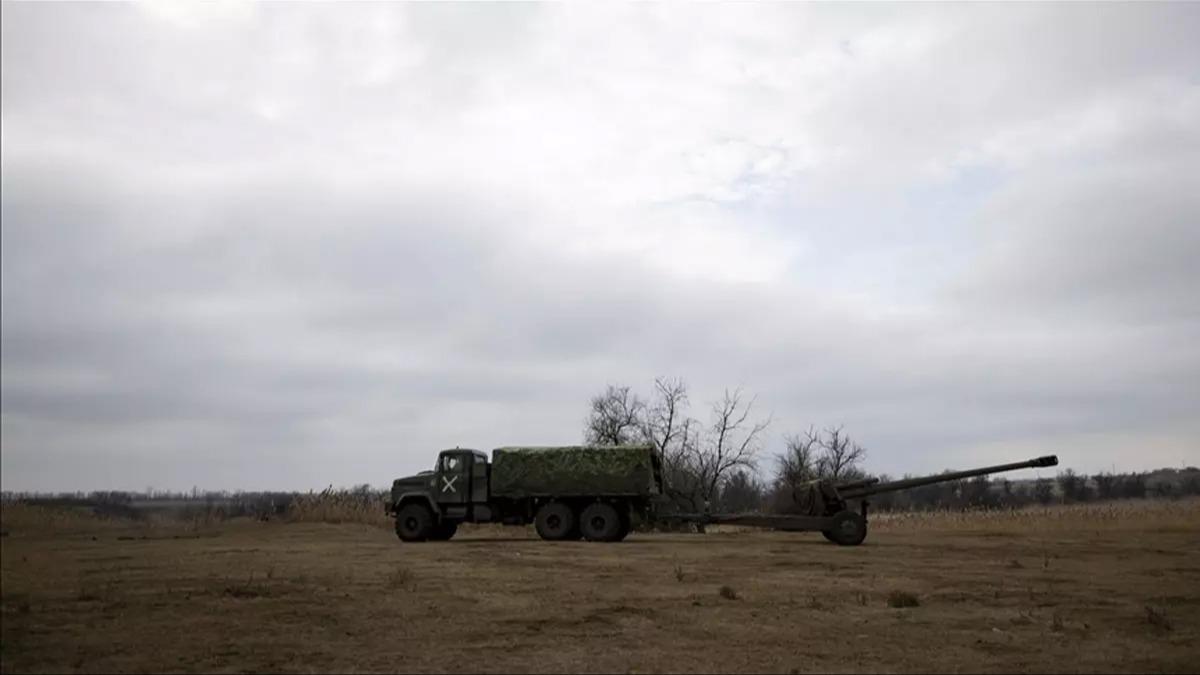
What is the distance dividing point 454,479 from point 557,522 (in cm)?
307

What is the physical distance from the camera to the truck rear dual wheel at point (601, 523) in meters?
26.3

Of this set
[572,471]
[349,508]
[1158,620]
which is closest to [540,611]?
[1158,620]

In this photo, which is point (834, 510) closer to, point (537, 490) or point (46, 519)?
point (537, 490)

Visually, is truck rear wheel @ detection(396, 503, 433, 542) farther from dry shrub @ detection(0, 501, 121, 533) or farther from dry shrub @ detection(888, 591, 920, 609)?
dry shrub @ detection(0, 501, 121, 533)

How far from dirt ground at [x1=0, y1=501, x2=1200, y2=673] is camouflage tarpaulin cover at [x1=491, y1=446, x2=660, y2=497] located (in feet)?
22.9

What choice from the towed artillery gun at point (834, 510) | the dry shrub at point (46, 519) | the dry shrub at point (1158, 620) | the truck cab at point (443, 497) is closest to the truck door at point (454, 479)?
the truck cab at point (443, 497)

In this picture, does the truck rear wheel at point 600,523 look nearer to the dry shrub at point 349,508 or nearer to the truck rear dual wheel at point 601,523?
the truck rear dual wheel at point 601,523

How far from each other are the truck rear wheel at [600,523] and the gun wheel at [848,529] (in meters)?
5.73

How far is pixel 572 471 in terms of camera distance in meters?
26.8

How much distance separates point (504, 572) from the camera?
16.5m

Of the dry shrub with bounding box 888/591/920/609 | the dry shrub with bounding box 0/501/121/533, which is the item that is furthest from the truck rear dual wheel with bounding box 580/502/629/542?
the dry shrub with bounding box 0/501/121/533

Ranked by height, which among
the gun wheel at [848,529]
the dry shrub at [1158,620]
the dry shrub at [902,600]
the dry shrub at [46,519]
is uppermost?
the dry shrub at [46,519]

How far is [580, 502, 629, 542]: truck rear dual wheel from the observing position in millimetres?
26328

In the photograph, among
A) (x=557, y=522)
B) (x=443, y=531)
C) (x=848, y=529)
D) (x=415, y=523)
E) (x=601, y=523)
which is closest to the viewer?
(x=848, y=529)
